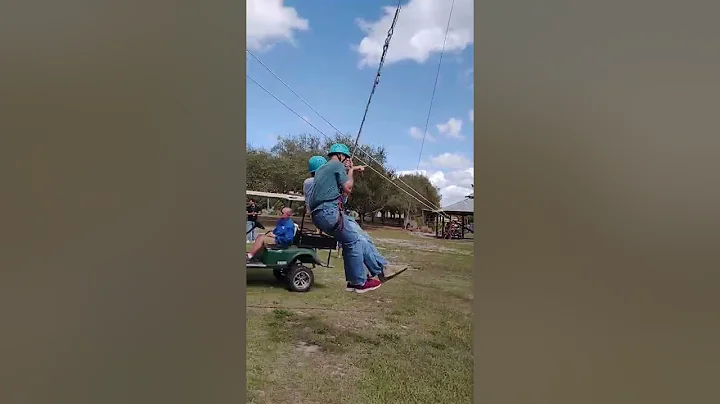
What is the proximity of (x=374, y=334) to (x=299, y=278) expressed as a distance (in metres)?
0.56

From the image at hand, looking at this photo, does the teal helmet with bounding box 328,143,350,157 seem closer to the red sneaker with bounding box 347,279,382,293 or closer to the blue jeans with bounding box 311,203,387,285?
the blue jeans with bounding box 311,203,387,285

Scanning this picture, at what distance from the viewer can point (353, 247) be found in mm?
2494

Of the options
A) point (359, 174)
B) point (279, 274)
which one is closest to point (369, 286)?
point (279, 274)

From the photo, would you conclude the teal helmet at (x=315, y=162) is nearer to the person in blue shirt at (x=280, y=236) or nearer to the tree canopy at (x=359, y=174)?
the tree canopy at (x=359, y=174)

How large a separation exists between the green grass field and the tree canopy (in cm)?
16

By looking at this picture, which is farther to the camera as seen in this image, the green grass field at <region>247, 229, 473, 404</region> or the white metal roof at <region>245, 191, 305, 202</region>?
the white metal roof at <region>245, 191, 305, 202</region>

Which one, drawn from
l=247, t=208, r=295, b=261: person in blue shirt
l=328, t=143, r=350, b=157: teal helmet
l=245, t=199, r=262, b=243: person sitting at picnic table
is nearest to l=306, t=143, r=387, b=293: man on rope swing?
l=328, t=143, r=350, b=157: teal helmet

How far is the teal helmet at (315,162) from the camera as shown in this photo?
2.51 meters

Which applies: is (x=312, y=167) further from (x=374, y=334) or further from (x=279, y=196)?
(x=374, y=334)

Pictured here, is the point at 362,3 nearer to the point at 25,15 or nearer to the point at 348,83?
the point at 348,83

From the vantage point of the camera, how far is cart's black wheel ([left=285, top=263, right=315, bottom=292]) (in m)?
2.52

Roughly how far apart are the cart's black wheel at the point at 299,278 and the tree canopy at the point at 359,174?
467 millimetres

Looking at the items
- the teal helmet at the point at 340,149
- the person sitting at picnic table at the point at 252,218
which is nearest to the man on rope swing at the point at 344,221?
the teal helmet at the point at 340,149

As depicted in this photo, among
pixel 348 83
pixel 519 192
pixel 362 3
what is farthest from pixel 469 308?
pixel 362 3
